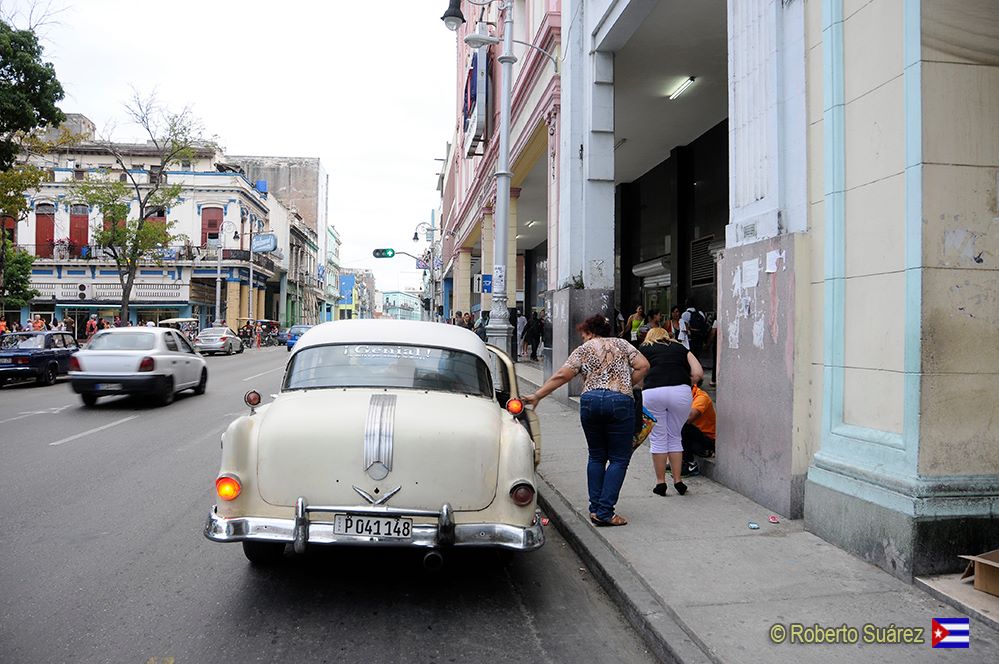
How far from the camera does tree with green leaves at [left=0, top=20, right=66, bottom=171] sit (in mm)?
16047

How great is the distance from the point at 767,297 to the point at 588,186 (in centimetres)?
693

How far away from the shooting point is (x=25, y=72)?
54.1 ft

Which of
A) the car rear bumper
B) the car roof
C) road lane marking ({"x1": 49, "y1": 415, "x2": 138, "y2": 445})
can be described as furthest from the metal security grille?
road lane marking ({"x1": 49, "y1": 415, "x2": 138, "y2": 445})

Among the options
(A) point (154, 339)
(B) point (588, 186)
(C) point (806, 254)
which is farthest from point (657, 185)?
(C) point (806, 254)

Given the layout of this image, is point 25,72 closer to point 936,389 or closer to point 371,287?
point 936,389

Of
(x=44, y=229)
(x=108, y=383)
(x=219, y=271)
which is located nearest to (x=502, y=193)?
(x=108, y=383)

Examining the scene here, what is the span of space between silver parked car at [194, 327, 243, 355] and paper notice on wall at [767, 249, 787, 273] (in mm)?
31419

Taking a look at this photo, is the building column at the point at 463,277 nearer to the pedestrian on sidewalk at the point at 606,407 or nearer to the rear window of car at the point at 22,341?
the rear window of car at the point at 22,341

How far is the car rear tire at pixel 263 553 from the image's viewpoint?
4.48m

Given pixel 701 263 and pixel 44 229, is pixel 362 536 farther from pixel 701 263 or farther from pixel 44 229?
pixel 44 229

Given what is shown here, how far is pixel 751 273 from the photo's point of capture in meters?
6.06

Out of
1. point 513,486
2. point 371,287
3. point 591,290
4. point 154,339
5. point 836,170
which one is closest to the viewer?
point 513,486

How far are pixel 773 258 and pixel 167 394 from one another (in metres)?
11.9

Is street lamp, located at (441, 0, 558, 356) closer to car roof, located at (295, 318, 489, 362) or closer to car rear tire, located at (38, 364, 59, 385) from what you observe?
car roof, located at (295, 318, 489, 362)
